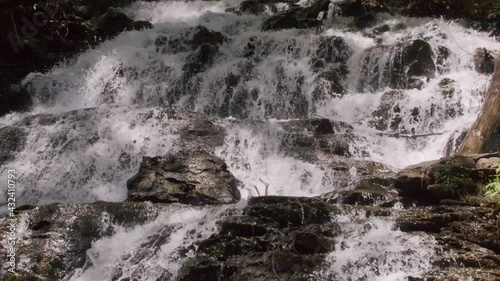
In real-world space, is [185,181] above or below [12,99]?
above

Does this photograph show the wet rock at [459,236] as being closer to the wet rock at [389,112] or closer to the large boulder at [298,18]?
the wet rock at [389,112]

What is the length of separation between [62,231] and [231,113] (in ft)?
19.8

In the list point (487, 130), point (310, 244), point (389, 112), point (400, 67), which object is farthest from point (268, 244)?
point (400, 67)

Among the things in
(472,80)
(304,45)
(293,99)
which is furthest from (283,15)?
(472,80)

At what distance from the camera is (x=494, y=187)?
5.60m

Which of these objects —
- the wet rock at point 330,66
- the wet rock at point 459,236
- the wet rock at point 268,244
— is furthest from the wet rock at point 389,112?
the wet rock at point 268,244

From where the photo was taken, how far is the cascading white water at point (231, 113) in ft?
19.0

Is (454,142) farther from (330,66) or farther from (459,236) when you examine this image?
(330,66)

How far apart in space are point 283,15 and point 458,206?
10.5 m

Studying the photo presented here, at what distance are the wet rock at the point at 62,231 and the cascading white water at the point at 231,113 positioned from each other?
19 cm

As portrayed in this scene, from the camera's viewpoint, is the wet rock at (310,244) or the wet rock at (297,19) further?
the wet rock at (297,19)

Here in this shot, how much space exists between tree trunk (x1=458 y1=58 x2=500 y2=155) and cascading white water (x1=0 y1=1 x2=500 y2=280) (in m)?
1.27

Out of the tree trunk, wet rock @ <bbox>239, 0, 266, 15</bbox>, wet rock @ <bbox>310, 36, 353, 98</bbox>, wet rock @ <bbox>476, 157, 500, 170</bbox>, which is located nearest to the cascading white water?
wet rock @ <bbox>310, 36, 353, 98</bbox>
